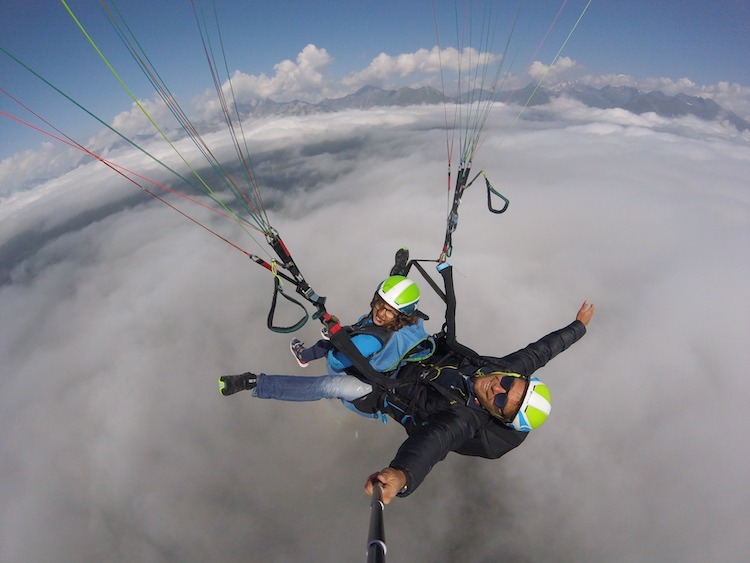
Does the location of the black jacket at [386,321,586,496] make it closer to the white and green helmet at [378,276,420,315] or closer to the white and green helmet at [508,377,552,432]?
the white and green helmet at [508,377,552,432]

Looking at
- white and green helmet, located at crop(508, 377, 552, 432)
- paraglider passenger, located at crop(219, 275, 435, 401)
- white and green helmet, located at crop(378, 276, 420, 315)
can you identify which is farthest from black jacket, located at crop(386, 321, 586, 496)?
white and green helmet, located at crop(378, 276, 420, 315)

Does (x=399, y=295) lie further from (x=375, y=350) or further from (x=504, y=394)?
(x=504, y=394)

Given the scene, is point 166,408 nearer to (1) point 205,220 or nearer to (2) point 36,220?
(1) point 205,220

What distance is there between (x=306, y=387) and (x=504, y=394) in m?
2.25

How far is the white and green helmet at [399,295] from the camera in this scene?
3.79 m

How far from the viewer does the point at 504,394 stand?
114 inches

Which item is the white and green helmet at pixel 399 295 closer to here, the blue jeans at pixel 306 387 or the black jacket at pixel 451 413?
the black jacket at pixel 451 413

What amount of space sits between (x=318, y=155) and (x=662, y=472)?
15197cm

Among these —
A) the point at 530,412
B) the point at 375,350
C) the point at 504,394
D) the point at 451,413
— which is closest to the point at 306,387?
the point at 375,350

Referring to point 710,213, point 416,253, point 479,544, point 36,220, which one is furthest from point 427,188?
point 36,220

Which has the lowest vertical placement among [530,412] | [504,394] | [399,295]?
[530,412]

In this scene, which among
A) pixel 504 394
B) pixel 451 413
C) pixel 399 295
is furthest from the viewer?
pixel 399 295

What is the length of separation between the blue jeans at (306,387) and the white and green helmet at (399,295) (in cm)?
99

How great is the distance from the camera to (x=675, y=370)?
60.3m
